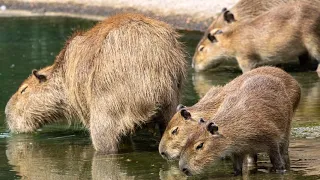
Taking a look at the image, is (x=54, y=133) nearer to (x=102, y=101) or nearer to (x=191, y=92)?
(x=102, y=101)

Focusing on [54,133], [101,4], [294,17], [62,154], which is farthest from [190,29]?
[62,154]

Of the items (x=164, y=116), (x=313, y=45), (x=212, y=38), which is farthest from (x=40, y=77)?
(x=212, y=38)

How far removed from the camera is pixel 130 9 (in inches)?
690

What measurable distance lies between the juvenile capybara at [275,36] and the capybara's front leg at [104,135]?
4.74 m

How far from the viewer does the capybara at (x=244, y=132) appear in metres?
6.74

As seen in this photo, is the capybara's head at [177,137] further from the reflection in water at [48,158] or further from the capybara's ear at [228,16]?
the capybara's ear at [228,16]

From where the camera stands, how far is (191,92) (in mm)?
11469

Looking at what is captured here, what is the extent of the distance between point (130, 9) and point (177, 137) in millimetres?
10128


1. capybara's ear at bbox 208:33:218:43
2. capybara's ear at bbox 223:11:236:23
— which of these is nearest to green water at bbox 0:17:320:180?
capybara's ear at bbox 208:33:218:43

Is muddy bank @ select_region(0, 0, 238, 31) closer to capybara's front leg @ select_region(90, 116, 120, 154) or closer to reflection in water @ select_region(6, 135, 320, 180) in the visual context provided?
reflection in water @ select_region(6, 135, 320, 180)

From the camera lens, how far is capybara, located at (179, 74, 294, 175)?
6738mm

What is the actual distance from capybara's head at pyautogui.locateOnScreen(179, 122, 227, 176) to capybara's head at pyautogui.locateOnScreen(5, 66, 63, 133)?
2.43 metres

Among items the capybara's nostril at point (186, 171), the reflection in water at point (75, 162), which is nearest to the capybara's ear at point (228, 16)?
the reflection in water at point (75, 162)

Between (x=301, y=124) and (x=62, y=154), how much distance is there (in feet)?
7.78
